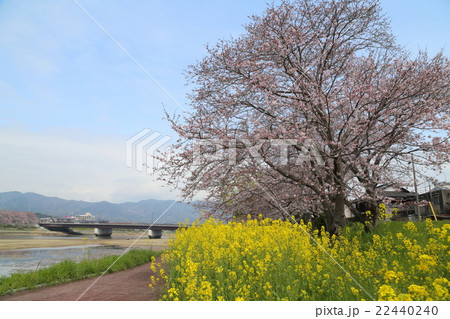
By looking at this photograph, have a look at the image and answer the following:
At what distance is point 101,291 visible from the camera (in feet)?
25.8

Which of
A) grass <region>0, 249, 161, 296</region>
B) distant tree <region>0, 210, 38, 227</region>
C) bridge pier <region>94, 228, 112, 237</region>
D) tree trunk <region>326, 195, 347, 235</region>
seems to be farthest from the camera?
bridge pier <region>94, 228, 112, 237</region>

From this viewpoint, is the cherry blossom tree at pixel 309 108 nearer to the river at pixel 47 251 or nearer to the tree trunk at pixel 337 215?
the tree trunk at pixel 337 215

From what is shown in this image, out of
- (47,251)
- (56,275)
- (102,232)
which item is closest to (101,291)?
(56,275)

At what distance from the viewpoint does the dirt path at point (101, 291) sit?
22.9ft

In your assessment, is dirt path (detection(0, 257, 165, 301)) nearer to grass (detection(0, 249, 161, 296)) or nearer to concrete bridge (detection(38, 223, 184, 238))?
grass (detection(0, 249, 161, 296))

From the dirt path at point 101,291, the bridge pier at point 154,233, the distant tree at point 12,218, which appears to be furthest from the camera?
the bridge pier at point 154,233

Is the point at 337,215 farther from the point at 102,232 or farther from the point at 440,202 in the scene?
the point at 102,232

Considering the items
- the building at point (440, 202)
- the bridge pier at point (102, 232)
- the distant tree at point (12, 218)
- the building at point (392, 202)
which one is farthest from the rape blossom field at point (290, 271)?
the bridge pier at point (102, 232)

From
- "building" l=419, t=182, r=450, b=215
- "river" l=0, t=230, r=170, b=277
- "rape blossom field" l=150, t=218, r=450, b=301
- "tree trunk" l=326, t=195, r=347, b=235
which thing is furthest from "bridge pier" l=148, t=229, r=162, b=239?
"rape blossom field" l=150, t=218, r=450, b=301

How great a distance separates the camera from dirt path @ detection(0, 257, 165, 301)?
275 inches

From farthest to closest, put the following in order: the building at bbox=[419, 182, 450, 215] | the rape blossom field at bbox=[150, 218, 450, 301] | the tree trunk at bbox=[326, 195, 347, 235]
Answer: the building at bbox=[419, 182, 450, 215] → the tree trunk at bbox=[326, 195, 347, 235] → the rape blossom field at bbox=[150, 218, 450, 301]

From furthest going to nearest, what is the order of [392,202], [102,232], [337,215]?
[102,232]
[392,202]
[337,215]
